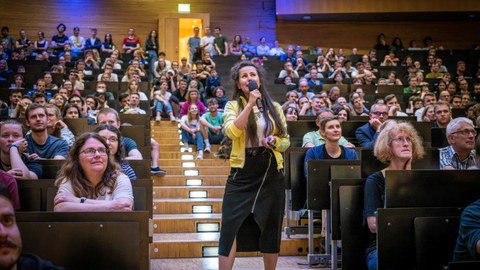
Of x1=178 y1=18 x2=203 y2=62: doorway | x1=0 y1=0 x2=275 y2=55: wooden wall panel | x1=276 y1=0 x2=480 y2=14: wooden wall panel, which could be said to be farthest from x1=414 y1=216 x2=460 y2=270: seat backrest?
x1=0 y1=0 x2=275 y2=55: wooden wall panel

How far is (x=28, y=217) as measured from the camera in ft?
6.93

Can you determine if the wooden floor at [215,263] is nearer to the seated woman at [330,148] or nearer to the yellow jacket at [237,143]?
the seated woman at [330,148]

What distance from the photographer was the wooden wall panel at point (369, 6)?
13039mm

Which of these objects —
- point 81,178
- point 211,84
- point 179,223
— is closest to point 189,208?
point 179,223

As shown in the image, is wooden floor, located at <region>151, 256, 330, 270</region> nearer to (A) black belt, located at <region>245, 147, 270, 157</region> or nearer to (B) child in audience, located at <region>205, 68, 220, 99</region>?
(A) black belt, located at <region>245, 147, 270, 157</region>

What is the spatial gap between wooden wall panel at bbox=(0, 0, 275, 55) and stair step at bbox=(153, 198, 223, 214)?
9440mm

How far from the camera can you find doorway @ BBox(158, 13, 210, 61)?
13336 mm

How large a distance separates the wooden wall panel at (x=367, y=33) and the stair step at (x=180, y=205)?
974 cm

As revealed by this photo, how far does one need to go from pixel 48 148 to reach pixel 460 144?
2520 millimetres

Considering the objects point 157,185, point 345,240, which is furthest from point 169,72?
point 345,240

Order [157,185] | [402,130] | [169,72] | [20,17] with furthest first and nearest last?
[20,17] → [169,72] → [157,185] → [402,130]

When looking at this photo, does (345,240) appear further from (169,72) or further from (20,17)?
(20,17)

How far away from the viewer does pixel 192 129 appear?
254 inches

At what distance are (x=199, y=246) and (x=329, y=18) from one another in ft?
35.3
